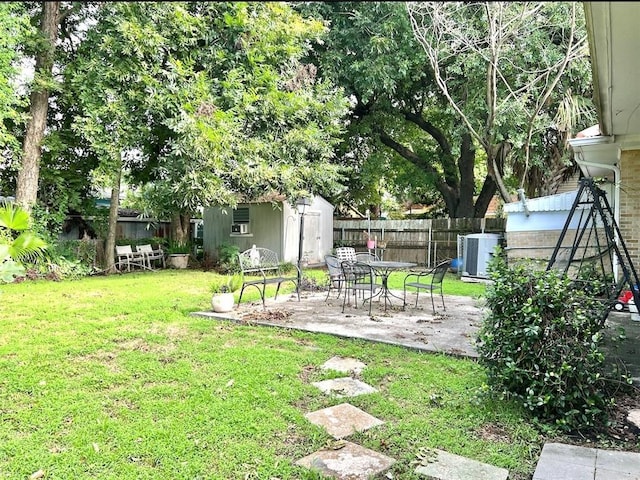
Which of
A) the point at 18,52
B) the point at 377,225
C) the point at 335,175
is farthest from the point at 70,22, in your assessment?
Answer: the point at 377,225

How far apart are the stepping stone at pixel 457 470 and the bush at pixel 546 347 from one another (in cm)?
77

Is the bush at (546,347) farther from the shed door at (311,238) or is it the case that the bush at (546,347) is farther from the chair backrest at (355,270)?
the shed door at (311,238)

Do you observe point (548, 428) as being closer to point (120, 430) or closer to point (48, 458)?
point (120, 430)

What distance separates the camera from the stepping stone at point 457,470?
8.09 ft

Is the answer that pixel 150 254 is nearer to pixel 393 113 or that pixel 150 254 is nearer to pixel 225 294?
pixel 225 294

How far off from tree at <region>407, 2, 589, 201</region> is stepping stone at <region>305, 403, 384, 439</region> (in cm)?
762

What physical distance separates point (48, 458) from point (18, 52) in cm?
1065

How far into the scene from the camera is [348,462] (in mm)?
2631

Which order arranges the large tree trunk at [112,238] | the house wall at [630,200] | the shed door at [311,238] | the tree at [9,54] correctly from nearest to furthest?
the house wall at [630,200] → the tree at [9,54] → the large tree trunk at [112,238] → the shed door at [311,238]

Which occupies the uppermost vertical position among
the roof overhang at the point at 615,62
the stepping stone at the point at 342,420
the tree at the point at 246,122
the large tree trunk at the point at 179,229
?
the tree at the point at 246,122

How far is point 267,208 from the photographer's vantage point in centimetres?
1343

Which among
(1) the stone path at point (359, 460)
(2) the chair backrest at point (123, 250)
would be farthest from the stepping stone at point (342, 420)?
(2) the chair backrest at point (123, 250)

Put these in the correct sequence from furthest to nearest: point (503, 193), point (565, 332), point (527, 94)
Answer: point (503, 193) < point (527, 94) < point (565, 332)

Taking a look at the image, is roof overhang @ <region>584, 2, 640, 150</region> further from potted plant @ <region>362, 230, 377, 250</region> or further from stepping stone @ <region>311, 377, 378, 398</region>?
potted plant @ <region>362, 230, 377, 250</region>
